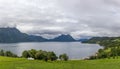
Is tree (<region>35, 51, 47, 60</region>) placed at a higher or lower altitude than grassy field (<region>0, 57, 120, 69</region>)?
higher

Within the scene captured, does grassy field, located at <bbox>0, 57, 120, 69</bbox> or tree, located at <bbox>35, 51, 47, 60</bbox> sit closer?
grassy field, located at <bbox>0, 57, 120, 69</bbox>

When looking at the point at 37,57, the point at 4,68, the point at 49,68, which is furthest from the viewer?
the point at 37,57

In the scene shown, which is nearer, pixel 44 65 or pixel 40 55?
pixel 44 65

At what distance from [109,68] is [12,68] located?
2749 centimetres

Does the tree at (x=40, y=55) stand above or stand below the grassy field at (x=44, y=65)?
above

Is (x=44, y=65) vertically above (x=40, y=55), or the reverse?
(x=40, y=55)

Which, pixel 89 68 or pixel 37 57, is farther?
pixel 37 57

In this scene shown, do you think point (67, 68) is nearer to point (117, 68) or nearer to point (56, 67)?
point (56, 67)

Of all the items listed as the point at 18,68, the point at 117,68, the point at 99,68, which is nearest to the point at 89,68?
the point at 99,68

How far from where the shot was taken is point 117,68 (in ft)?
226

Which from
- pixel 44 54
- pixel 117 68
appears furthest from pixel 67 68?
pixel 44 54

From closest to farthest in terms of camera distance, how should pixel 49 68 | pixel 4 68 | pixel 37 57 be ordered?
pixel 4 68, pixel 49 68, pixel 37 57

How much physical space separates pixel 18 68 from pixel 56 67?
1218 cm

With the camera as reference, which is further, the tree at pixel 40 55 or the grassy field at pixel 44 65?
the tree at pixel 40 55
